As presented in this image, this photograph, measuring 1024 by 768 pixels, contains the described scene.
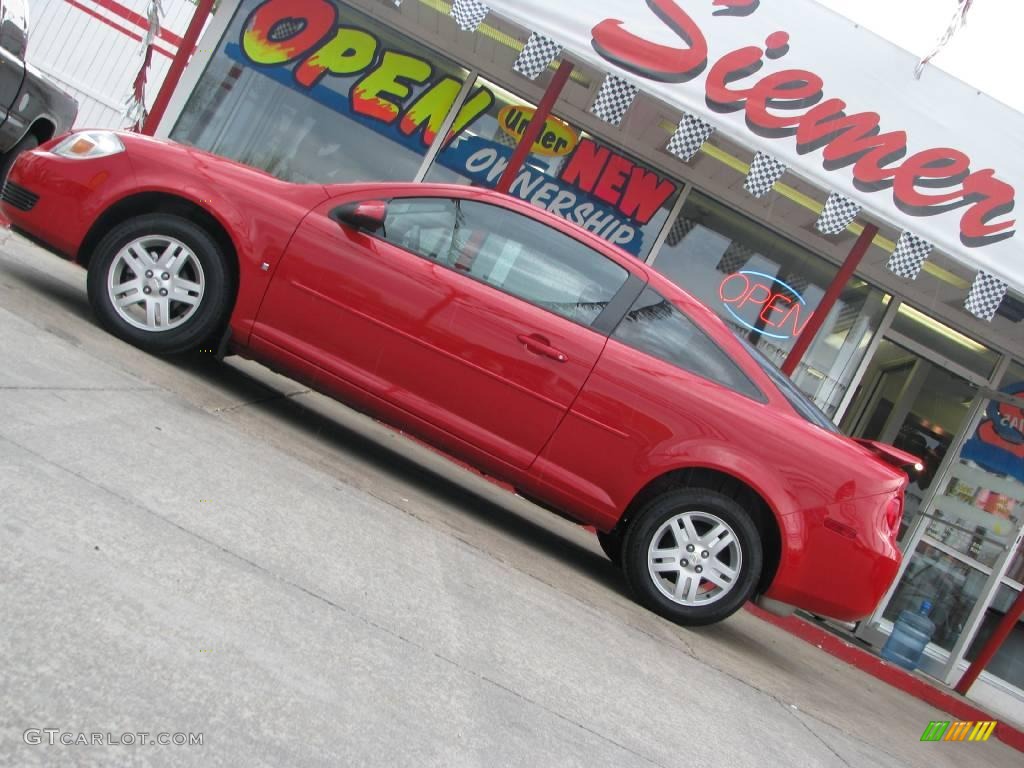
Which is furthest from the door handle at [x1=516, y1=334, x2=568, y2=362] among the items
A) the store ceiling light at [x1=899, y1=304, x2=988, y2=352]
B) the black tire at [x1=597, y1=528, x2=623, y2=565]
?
the store ceiling light at [x1=899, y1=304, x2=988, y2=352]

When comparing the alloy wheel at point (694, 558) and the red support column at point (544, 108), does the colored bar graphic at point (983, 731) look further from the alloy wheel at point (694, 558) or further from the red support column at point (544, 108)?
the red support column at point (544, 108)

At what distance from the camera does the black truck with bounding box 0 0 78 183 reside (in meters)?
7.00

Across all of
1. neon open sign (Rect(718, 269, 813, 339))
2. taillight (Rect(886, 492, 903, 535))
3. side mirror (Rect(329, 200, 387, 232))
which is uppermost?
neon open sign (Rect(718, 269, 813, 339))

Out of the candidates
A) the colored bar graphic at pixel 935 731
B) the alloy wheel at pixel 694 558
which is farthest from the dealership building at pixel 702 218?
the alloy wheel at pixel 694 558

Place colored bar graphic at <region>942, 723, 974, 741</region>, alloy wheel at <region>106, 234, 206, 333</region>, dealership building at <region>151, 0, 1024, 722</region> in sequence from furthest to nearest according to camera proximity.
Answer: dealership building at <region>151, 0, 1024, 722</region> < colored bar graphic at <region>942, 723, 974, 741</region> < alloy wheel at <region>106, 234, 206, 333</region>

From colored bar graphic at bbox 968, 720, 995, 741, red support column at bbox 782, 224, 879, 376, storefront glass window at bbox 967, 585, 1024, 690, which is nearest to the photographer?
colored bar graphic at bbox 968, 720, 995, 741

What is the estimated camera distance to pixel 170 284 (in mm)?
5328

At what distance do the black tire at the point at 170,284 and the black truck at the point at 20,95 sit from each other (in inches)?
87.5

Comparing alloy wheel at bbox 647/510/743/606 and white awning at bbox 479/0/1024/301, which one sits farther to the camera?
white awning at bbox 479/0/1024/301

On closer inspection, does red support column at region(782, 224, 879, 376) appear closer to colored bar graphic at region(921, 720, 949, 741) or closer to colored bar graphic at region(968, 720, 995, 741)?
colored bar graphic at region(921, 720, 949, 741)

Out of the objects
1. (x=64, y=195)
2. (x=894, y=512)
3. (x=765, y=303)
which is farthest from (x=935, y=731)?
(x=64, y=195)

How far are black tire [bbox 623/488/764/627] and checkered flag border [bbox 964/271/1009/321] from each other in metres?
4.28

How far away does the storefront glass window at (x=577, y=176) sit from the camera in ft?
35.6

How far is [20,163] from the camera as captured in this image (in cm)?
567
